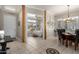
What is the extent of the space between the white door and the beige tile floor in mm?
241

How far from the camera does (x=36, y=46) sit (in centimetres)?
249

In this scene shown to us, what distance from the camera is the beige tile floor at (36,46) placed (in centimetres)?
243

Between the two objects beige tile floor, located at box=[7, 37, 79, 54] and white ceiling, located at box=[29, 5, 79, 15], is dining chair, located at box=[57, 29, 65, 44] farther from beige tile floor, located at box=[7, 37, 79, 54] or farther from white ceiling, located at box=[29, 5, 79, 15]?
white ceiling, located at box=[29, 5, 79, 15]

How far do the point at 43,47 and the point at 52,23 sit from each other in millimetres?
624

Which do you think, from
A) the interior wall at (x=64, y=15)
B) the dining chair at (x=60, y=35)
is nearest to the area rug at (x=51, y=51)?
the dining chair at (x=60, y=35)

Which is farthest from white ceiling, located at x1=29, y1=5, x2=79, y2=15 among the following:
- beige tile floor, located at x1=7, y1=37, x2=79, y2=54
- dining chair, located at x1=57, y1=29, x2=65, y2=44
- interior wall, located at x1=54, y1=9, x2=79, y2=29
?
beige tile floor, located at x1=7, y1=37, x2=79, y2=54

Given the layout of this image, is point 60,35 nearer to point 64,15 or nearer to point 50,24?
point 50,24

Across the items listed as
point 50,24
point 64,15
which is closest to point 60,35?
point 50,24

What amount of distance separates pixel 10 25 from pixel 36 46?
31.1 inches

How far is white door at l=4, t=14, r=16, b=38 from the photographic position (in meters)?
2.39

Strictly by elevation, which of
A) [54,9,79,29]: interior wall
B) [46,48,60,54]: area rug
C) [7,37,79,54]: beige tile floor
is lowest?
[46,48,60,54]: area rug

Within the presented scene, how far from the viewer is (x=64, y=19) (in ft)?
8.22
